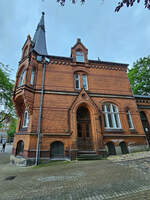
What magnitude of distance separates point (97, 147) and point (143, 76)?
63.7 ft

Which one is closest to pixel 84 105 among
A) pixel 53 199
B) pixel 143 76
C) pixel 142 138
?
pixel 142 138

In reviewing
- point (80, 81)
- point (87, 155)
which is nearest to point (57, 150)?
point (87, 155)

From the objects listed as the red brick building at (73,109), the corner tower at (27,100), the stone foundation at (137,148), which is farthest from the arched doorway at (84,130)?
the corner tower at (27,100)

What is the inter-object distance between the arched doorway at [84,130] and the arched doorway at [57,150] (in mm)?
1662

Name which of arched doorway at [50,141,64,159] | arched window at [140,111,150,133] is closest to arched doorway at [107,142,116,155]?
arched doorway at [50,141,64,159]

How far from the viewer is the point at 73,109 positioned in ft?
33.3

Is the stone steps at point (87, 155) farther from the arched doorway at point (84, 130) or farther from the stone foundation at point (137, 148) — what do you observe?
the stone foundation at point (137, 148)

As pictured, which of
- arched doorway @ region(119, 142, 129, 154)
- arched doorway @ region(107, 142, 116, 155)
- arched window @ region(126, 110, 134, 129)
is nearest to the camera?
arched doorway @ region(107, 142, 116, 155)

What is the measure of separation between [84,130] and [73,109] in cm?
271

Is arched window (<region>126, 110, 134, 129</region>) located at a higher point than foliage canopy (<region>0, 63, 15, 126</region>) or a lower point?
lower

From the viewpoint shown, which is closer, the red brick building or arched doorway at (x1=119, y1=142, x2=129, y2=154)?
the red brick building

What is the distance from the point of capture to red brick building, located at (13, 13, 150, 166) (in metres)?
9.14

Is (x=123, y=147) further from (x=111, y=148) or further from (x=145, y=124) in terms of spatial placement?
(x=145, y=124)

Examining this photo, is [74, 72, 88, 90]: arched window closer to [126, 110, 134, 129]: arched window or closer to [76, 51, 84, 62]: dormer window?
[76, 51, 84, 62]: dormer window
